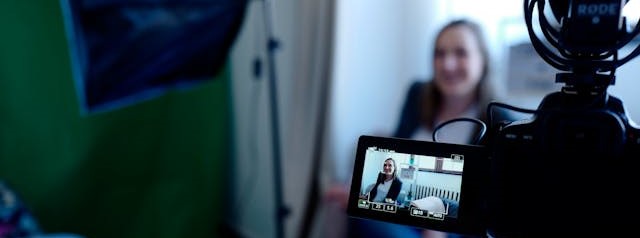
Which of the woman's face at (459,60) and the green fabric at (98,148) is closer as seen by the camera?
the woman's face at (459,60)

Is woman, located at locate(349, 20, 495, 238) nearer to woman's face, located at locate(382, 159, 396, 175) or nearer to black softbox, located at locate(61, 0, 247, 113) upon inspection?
black softbox, located at locate(61, 0, 247, 113)

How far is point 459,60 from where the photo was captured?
1519 mm

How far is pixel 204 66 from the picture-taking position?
1954 mm

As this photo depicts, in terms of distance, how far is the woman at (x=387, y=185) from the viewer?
0.63 metres

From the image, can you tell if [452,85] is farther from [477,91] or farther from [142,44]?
[142,44]

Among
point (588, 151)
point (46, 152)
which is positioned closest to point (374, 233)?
point (588, 151)

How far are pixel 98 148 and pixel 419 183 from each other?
1.58 meters

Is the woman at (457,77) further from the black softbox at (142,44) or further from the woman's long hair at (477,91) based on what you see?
the black softbox at (142,44)

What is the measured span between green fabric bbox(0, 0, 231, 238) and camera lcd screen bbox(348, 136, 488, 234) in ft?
4.80

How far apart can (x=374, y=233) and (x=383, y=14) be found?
2.72 feet

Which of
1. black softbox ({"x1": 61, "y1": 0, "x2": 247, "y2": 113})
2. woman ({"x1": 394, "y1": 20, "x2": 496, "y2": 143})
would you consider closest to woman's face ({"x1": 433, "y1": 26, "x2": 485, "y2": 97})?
woman ({"x1": 394, "y1": 20, "x2": 496, "y2": 143})

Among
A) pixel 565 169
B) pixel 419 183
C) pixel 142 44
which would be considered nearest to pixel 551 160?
pixel 565 169

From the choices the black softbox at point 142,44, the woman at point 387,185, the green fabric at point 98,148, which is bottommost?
the green fabric at point 98,148

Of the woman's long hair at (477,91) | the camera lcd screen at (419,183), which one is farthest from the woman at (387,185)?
the woman's long hair at (477,91)
